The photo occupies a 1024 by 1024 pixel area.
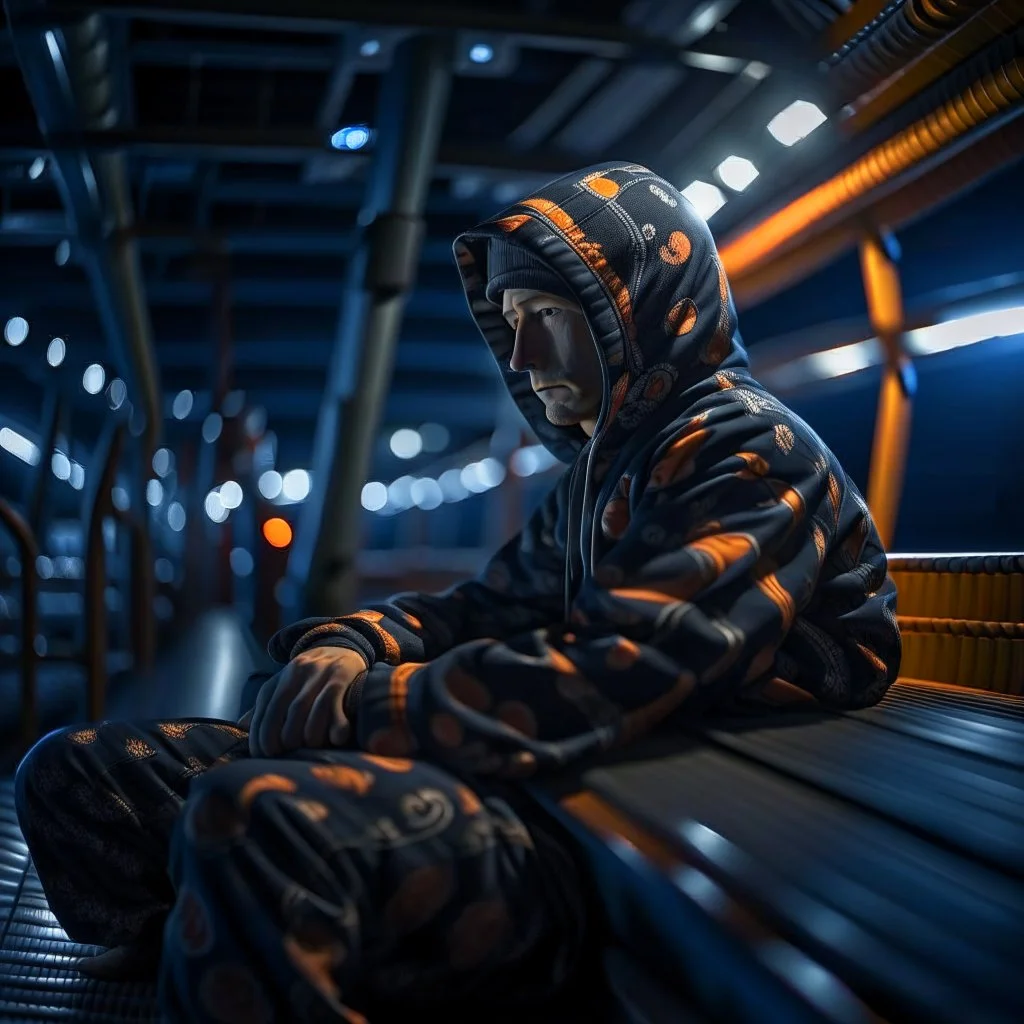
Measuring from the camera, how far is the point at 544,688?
0.94 m

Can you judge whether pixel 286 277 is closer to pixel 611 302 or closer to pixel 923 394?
pixel 923 394

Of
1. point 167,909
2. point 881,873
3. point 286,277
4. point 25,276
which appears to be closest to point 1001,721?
point 881,873

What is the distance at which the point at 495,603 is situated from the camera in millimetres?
1501

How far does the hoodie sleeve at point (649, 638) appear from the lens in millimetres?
935

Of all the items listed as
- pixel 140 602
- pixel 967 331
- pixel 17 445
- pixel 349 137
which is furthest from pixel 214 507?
pixel 967 331

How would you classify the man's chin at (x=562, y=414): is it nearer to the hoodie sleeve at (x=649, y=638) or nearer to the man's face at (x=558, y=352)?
the man's face at (x=558, y=352)

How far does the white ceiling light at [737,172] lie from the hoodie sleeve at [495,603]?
173cm

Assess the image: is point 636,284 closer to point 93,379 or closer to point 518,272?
point 518,272

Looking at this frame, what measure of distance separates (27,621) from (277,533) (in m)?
2.45

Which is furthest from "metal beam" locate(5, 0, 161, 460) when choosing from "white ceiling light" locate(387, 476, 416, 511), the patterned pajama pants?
"white ceiling light" locate(387, 476, 416, 511)

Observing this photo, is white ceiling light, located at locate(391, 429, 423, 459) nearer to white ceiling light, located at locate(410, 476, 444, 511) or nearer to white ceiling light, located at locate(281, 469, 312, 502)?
white ceiling light, located at locate(410, 476, 444, 511)

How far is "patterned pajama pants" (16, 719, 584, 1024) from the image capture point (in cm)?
80

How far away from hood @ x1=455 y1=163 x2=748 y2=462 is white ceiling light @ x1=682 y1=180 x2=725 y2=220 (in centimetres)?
173

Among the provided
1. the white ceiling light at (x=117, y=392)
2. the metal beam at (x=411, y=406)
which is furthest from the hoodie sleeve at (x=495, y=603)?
the metal beam at (x=411, y=406)
